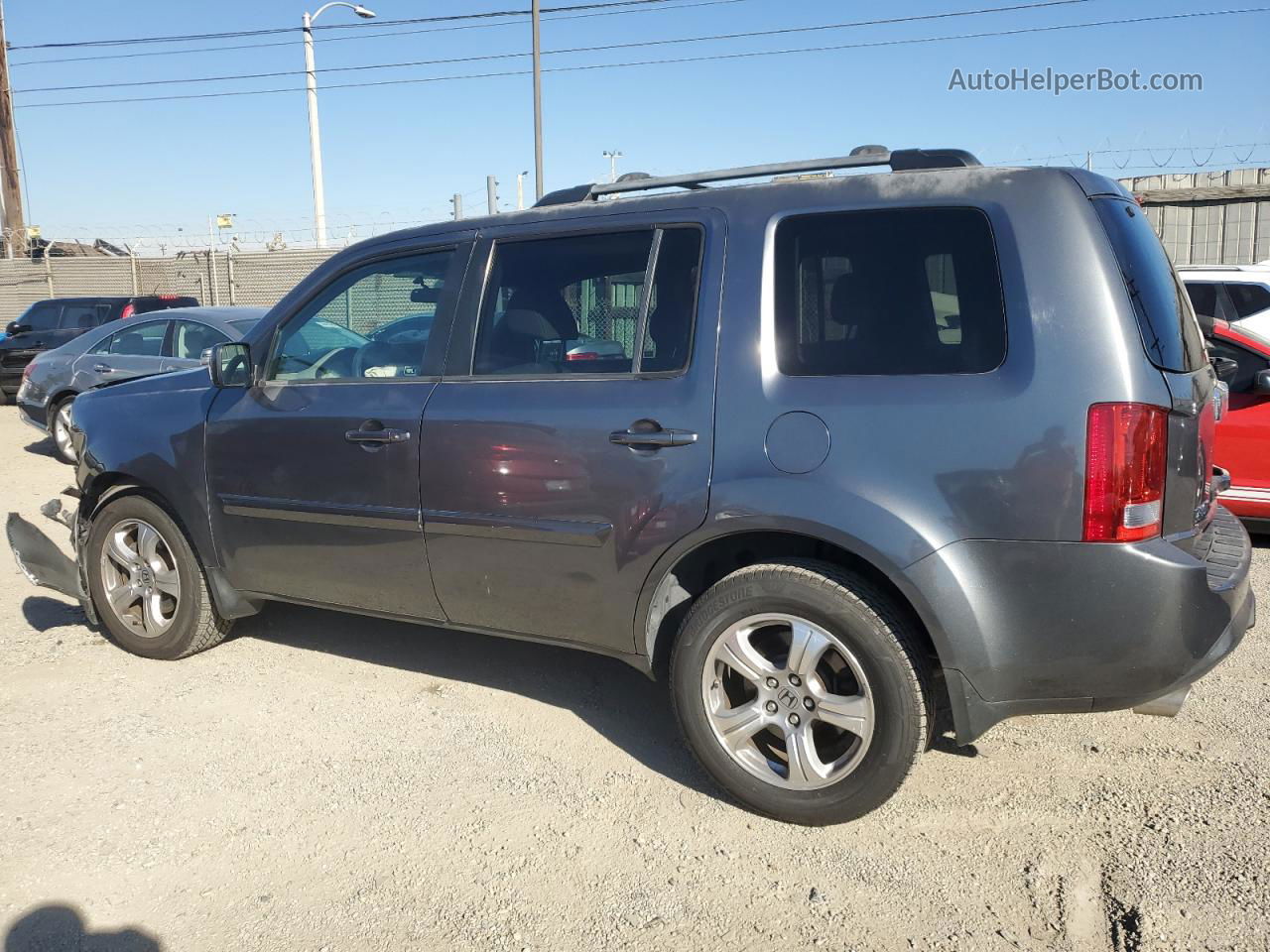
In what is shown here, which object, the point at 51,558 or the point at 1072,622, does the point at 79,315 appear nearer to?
the point at 51,558

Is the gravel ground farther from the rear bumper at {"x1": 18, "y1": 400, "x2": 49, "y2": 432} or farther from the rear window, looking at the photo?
the rear bumper at {"x1": 18, "y1": 400, "x2": 49, "y2": 432}

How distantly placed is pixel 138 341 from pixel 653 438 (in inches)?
365

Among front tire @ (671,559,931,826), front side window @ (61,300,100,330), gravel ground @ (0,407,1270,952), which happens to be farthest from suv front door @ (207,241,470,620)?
front side window @ (61,300,100,330)

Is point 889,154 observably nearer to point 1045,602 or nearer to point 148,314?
point 1045,602

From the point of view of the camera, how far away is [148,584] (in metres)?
4.63

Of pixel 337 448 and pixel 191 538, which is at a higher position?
pixel 337 448

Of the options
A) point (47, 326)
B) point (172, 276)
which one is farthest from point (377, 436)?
point (172, 276)

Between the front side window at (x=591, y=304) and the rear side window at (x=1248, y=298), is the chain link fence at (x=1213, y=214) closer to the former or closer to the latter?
the rear side window at (x=1248, y=298)

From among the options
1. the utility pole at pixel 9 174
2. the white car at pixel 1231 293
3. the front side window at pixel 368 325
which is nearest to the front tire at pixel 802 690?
the front side window at pixel 368 325

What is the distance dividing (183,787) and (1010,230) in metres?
3.19

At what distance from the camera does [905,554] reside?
2.85 m

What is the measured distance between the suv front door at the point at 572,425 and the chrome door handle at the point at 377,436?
0.36 ft

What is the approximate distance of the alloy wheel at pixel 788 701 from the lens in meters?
3.04

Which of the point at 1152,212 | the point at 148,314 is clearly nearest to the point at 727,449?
the point at 148,314
